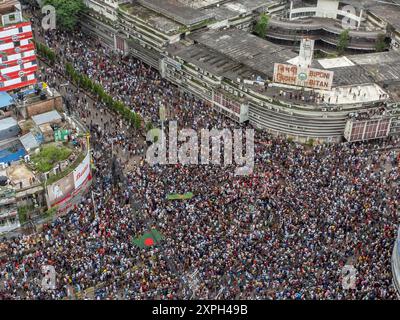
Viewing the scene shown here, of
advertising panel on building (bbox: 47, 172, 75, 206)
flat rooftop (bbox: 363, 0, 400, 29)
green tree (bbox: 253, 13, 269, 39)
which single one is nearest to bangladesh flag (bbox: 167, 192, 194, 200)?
advertising panel on building (bbox: 47, 172, 75, 206)

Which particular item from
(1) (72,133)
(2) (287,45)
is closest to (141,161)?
(1) (72,133)

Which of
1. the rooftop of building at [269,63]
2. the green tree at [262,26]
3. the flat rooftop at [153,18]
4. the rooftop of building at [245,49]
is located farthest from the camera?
the green tree at [262,26]

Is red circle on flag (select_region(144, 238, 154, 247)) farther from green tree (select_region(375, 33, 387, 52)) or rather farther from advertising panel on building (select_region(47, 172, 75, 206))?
green tree (select_region(375, 33, 387, 52))

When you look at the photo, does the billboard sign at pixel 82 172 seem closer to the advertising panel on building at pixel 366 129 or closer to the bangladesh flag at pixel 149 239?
the bangladesh flag at pixel 149 239

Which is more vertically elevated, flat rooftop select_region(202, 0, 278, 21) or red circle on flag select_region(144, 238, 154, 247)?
flat rooftop select_region(202, 0, 278, 21)

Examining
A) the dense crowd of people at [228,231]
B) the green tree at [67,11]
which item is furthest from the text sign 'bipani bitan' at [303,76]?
the green tree at [67,11]

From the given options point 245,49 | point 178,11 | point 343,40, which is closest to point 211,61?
point 245,49

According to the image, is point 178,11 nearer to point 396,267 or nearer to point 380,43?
point 380,43
